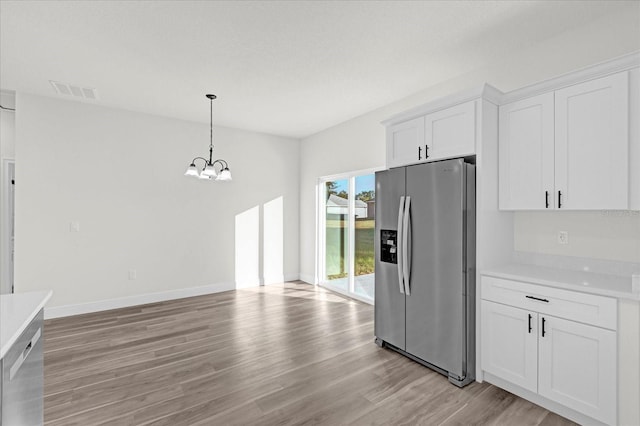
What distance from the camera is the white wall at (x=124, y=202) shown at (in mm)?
3959

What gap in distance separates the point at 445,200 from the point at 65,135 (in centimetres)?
481

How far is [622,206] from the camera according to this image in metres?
2.04

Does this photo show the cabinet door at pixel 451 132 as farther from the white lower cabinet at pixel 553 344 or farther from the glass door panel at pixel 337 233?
the glass door panel at pixel 337 233

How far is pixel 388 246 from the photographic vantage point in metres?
3.07

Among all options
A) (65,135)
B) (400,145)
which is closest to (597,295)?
(400,145)

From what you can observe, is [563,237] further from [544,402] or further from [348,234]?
[348,234]

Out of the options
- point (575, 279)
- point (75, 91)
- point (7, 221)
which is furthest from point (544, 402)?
point (7, 221)

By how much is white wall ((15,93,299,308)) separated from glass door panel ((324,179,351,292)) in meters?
1.13

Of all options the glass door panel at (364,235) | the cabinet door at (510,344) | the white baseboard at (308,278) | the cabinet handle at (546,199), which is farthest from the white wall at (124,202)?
the cabinet handle at (546,199)

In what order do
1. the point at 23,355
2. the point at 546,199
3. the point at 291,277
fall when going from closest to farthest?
the point at 23,355, the point at 546,199, the point at 291,277

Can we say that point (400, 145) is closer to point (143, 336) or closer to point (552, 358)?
point (552, 358)

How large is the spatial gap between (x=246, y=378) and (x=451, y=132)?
9.08 ft

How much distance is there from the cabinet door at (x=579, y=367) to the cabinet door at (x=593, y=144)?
2.84 feet

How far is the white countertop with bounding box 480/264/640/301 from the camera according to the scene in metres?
1.86
